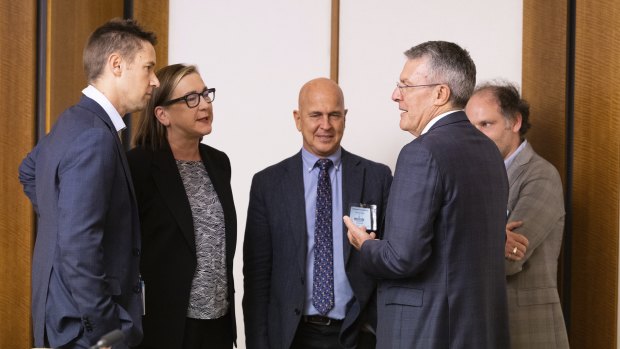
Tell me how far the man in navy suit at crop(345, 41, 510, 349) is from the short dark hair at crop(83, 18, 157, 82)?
0.96 metres

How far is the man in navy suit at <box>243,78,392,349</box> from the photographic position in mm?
3334

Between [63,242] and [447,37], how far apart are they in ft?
8.86

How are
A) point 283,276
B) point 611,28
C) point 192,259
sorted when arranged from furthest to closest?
point 611,28 < point 283,276 < point 192,259

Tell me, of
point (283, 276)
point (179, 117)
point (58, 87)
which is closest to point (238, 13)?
point (58, 87)

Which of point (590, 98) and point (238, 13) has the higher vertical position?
point (238, 13)

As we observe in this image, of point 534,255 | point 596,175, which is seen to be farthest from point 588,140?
point 534,255

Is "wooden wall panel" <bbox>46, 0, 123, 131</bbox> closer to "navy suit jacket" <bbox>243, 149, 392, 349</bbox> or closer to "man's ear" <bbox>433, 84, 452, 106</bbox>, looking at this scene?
"navy suit jacket" <bbox>243, 149, 392, 349</bbox>

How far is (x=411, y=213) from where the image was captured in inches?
105

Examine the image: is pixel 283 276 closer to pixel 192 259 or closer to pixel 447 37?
pixel 192 259

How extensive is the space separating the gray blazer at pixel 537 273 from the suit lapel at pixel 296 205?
839 mm

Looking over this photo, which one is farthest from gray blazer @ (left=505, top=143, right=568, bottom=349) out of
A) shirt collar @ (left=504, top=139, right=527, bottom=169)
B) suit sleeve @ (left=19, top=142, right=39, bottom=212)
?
suit sleeve @ (left=19, top=142, right=39, bottom=212)

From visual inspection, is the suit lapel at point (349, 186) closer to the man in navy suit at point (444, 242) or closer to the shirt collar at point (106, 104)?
the man in navy suit at point (444, 242)

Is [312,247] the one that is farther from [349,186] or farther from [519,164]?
[519,164]

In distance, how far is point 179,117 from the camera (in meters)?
3.32
